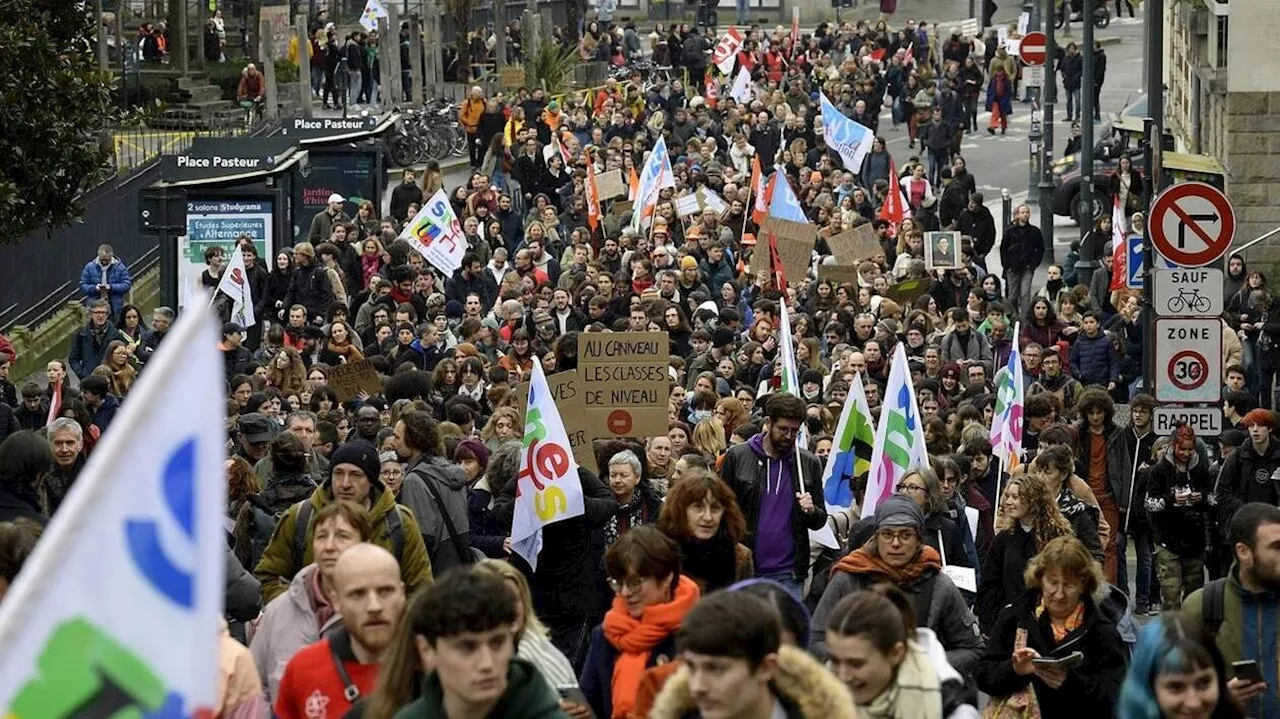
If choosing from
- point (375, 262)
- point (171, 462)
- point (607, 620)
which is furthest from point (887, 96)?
point (171, 462)

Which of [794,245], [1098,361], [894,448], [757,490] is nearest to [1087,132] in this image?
[794,245]

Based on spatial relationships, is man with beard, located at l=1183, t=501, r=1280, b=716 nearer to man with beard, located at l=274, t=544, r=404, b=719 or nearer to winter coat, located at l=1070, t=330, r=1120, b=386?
man with beard, located at l=274, t=544, r=404, b=719

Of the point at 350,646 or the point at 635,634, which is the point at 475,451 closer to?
the point at 635,634

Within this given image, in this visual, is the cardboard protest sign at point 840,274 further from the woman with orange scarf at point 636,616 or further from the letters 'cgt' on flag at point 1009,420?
the woman with orange scarf at point 636,616

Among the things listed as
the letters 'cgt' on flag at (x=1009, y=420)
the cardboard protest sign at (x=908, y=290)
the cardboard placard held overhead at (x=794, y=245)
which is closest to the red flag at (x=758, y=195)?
the cardboard placard held overhead at (x=794, y=245)

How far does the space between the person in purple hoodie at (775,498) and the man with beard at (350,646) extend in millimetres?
4989

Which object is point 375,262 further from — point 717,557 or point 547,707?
point 547,707

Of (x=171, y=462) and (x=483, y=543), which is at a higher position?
(x=171, y=462)

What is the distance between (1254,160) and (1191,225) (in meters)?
14.6

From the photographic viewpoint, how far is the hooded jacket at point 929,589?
8.17m

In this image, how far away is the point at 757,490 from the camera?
11.0 m

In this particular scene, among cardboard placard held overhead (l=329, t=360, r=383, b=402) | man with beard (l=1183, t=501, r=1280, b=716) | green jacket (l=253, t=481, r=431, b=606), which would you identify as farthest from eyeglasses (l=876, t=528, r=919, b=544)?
cardboard placard held overhead (l=329, t=360, r=383, b=402)

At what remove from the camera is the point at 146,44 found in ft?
150

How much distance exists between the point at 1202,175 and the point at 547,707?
25.9 meters
